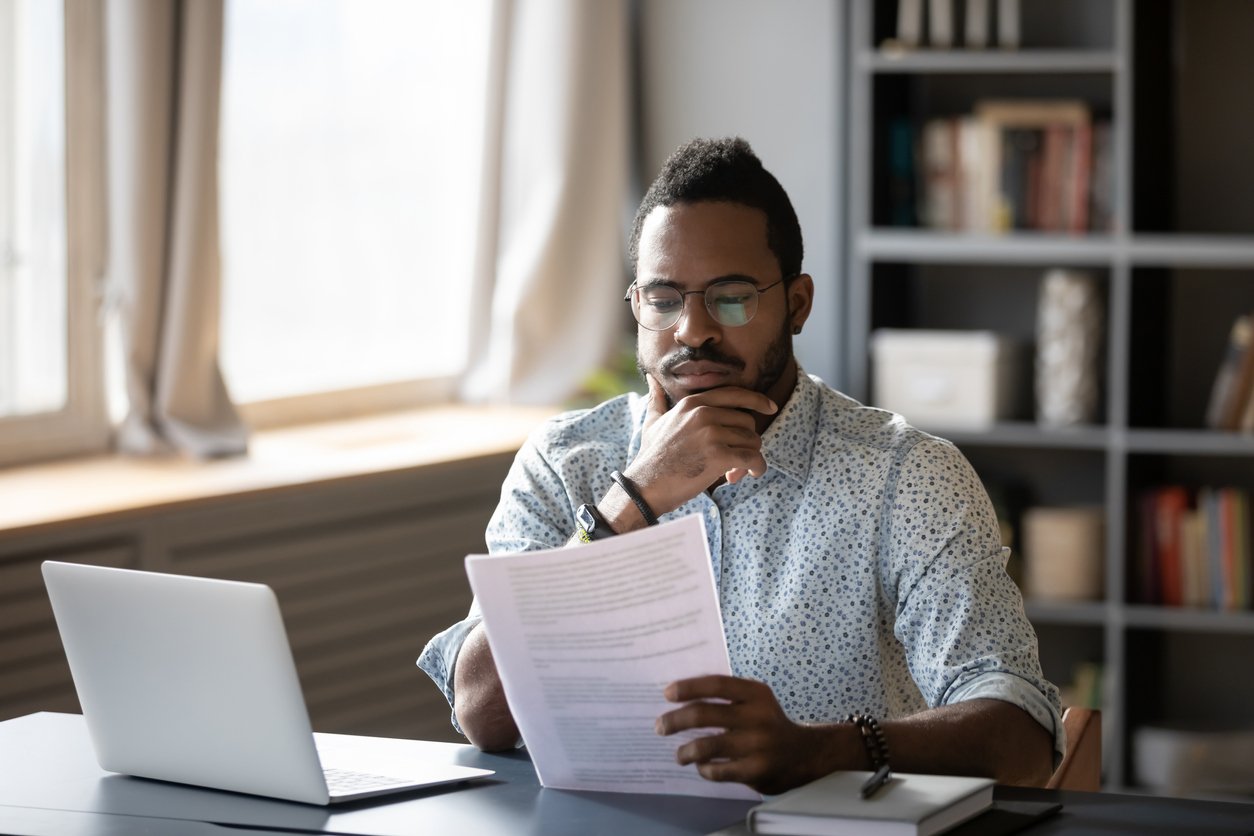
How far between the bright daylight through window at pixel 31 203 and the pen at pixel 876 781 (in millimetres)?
2359

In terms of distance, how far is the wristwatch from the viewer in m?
1.90

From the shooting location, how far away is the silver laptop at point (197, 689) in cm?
153

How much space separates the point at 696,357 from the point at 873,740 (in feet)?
1.62

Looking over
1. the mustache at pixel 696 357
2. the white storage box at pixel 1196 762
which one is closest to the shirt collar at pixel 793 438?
the mustache at pixel 696 357

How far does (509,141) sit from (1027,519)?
5.16 feet

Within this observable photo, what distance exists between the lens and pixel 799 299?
2.02m

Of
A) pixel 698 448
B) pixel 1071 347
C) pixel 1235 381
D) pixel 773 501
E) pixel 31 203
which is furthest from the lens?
pixel 1071 347

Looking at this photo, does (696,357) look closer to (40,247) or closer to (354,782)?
(354,782)

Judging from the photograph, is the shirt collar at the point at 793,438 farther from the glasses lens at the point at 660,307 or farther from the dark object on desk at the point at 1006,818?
the dark object on desk at the point at 1006,818

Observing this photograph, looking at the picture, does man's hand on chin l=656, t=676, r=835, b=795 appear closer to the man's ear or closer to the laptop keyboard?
the laptop keyboard

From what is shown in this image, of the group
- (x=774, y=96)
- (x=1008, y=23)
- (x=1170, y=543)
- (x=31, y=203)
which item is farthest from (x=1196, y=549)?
(x=31, y=203)

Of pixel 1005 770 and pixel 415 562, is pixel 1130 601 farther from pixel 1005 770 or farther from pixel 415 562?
Result: pixel 1005 770

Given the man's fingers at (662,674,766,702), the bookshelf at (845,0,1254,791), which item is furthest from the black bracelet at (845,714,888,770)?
the bookshelf at (845,0,1254,791)

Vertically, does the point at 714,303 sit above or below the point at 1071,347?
above
